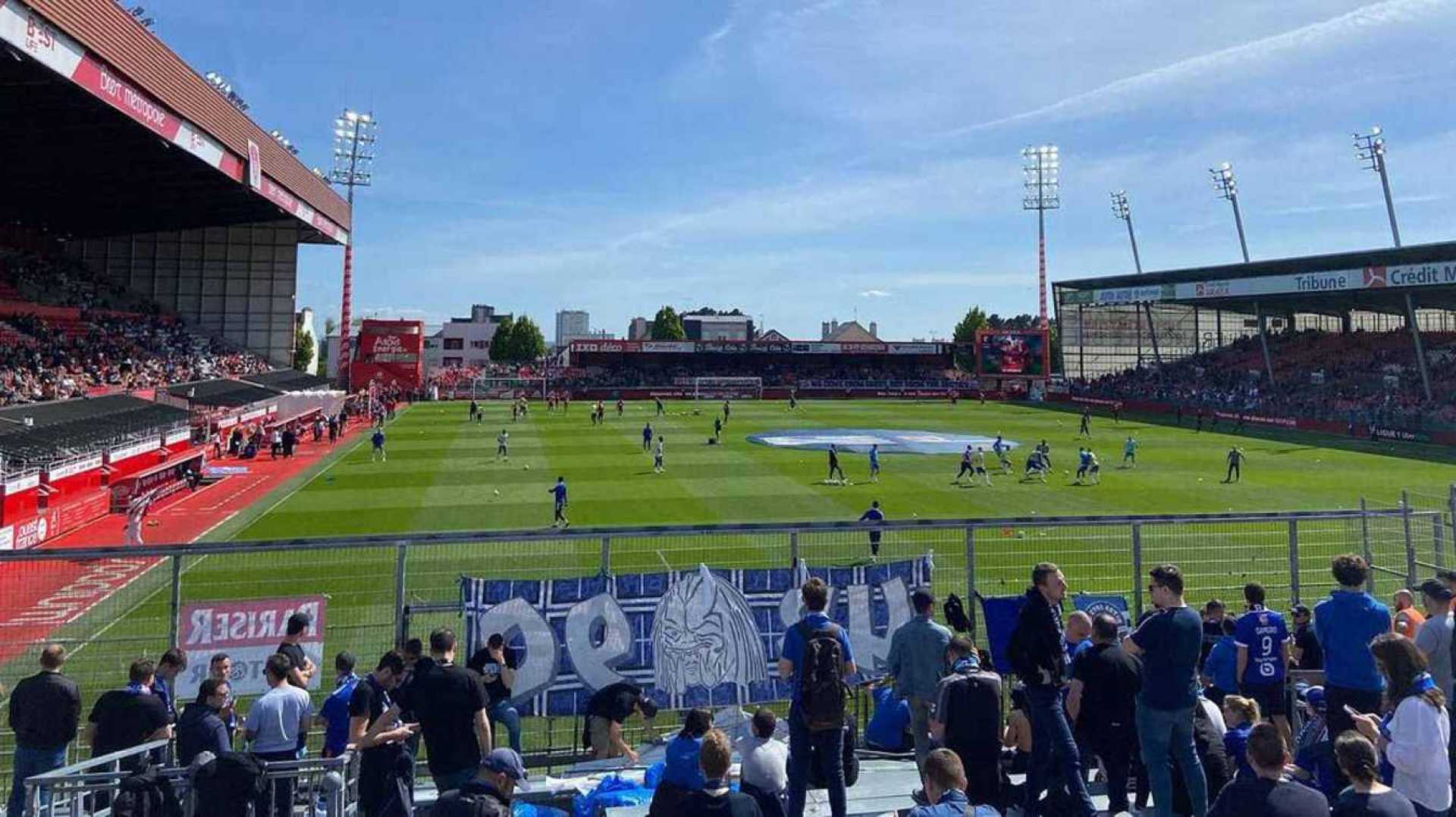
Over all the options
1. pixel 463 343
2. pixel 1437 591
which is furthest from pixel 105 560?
pixel 463 343

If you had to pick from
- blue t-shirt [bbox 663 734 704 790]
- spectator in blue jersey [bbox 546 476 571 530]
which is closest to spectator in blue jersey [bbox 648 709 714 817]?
blue t-shirt [bbox 663 734 704 790]

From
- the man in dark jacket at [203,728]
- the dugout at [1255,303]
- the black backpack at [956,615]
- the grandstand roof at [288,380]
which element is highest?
the dugout at [1255,303]

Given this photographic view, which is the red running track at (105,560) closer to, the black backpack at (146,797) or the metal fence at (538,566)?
the metal fence at (538,566)

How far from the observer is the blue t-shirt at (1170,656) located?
5.68 metres

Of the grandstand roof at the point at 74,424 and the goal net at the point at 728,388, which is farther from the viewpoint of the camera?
the goal net at the point at 728,388

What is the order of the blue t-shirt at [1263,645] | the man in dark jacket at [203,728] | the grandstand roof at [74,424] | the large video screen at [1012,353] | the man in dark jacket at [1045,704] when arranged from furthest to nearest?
the large video screen at [1012,353] < the grandstand roof at [74,424] < the blue t-shirt at [1263,645] < the man in dark jacket at [203,728] < the man in dark jacket at [1045,704]

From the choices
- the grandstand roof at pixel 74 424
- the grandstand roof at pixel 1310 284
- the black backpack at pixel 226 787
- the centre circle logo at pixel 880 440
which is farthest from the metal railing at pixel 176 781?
the grandstand roof at pixel 1310 284

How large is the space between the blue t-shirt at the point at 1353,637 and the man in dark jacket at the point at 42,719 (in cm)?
896

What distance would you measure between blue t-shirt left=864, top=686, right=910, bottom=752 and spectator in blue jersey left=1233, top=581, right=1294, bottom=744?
271 centimetres

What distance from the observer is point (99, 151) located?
34.0 meters

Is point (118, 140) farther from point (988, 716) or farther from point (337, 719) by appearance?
point (988, 716)

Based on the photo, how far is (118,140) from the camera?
32625 mm

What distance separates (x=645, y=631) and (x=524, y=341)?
11940 centimetres

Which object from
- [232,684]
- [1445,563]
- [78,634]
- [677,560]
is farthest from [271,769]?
[1445,563]
